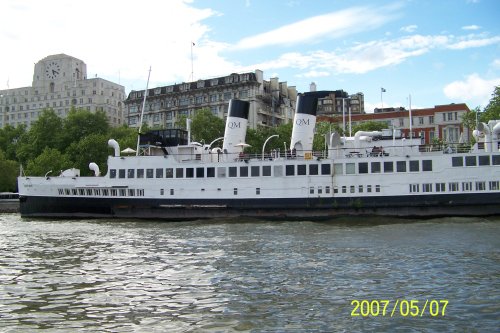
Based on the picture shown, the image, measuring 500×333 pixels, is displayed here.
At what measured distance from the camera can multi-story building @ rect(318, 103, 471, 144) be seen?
7894 centimetres

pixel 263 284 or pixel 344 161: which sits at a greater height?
Answer: pixel 344 161

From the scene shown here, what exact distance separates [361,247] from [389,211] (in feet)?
47.2

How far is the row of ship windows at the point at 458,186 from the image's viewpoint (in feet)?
102

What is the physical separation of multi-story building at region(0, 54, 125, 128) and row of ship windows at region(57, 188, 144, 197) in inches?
3240

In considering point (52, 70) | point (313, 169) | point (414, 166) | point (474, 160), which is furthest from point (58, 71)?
point (474, 160)

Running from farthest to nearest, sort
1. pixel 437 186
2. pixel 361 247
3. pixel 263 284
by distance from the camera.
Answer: pixel 437 186 → pixel 361 247 → pixel 263 284

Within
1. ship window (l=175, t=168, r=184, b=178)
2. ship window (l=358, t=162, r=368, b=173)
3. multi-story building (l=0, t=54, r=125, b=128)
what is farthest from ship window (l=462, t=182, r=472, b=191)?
multi-story building (l=0, t=54, r=125, b=128)

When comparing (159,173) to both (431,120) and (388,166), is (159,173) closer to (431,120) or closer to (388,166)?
(388,166)

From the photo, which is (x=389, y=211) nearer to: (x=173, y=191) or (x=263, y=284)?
(x=173, y=191)

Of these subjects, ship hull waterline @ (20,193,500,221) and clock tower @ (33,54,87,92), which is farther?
clock tower @ (33,54,87,92)

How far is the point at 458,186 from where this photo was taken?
31.6m

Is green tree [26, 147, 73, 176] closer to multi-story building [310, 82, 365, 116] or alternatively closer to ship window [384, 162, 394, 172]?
ship window [384, 162, 394, 172]

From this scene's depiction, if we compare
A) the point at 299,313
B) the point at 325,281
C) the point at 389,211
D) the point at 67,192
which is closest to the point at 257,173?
the point at 389,211

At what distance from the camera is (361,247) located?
18.8 m
